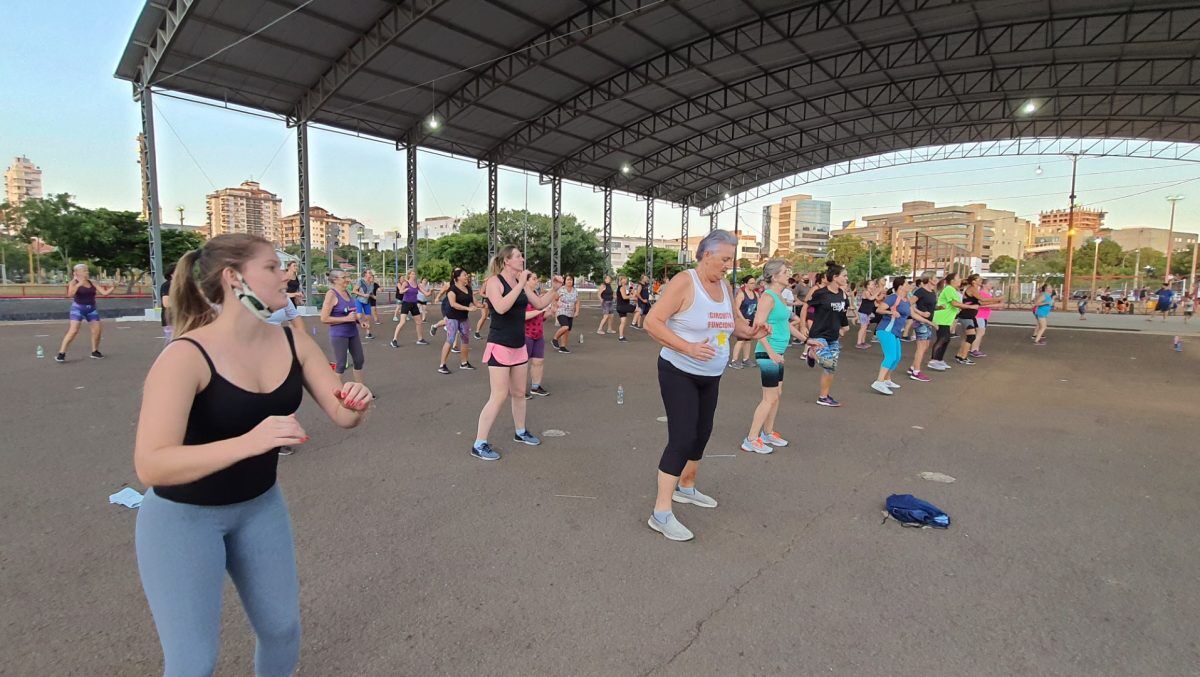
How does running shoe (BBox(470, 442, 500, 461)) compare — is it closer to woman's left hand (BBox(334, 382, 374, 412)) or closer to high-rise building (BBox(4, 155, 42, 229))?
woman's left hand (BBox(334, 382, 374, 412))

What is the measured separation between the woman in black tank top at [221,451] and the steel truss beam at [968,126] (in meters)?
30.8

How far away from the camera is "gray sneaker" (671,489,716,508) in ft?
13.4

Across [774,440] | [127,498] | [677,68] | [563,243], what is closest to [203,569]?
[127,498]

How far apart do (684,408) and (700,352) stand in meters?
0.42

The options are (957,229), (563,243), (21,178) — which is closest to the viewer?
(563,243)

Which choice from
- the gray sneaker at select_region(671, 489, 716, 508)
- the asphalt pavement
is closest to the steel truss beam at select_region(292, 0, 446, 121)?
the asphalt pavement

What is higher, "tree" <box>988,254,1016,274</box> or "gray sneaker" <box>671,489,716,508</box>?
"tree" <box>988,254,1016,274</box>

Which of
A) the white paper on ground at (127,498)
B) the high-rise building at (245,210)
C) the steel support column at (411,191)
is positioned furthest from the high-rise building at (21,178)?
the white paper on ground at (127,498)

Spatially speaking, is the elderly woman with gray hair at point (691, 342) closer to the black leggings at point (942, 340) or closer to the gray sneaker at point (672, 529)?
the gray sneaker at point (672, 529)

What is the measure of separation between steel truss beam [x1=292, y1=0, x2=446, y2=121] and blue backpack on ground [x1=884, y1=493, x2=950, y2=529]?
16565mm

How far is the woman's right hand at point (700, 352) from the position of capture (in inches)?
127

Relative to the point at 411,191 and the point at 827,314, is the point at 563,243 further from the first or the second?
the point at 827,314

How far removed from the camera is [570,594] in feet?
9.66

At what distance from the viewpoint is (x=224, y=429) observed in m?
1.57
